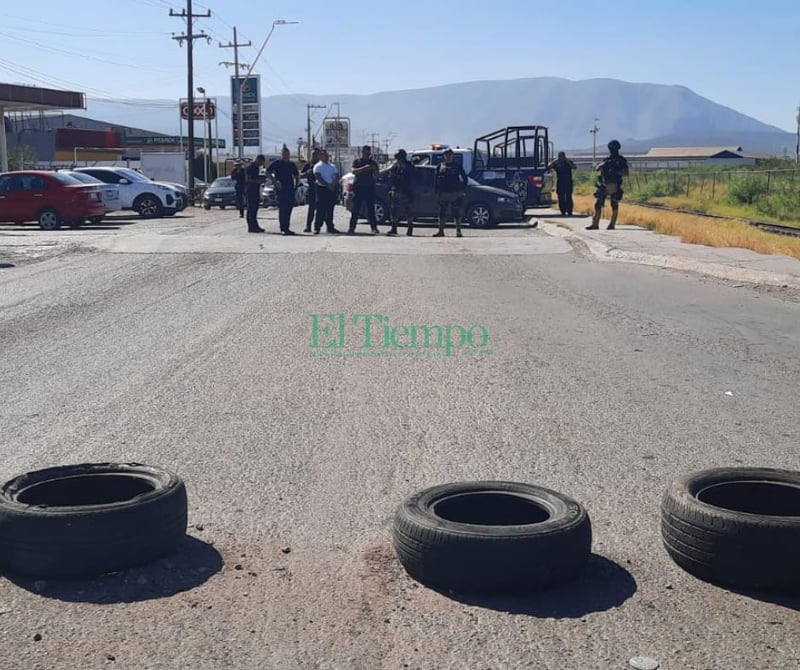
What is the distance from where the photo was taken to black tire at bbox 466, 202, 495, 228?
25.2 meters

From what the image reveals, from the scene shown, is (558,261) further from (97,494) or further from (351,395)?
(97,494)

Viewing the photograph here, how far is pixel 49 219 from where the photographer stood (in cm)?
2622

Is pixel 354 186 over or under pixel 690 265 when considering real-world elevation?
over

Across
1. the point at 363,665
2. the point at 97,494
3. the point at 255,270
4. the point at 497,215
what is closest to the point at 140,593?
the point at 97,494

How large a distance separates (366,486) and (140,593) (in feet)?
5.30

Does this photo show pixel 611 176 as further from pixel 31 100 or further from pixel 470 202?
pixel 31 100

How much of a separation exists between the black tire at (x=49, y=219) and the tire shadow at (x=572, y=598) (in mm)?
24054

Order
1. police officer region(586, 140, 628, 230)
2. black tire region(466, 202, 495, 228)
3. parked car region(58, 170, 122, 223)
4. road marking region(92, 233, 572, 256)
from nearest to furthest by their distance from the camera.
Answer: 1. road marking region(92, 233, 572, 256)
2. police officer region(586, 140, 628, 230)
3. black tire region(466, 202, 495, 228)
4. parked car region(58, 170, 122, 223)

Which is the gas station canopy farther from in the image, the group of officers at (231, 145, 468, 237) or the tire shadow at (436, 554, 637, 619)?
the tire shadow at (436, 554, 637, 619)

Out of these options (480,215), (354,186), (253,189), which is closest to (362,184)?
(354,186)

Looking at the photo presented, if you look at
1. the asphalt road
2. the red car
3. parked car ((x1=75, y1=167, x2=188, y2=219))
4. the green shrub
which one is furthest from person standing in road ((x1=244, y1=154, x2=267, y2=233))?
the green shrub

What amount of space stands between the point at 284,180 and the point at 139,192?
1326cm

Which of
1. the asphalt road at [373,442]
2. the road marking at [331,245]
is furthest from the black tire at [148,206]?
the asphalt road at [373,442]

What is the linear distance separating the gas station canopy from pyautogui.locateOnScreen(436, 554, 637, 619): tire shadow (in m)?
51.7
